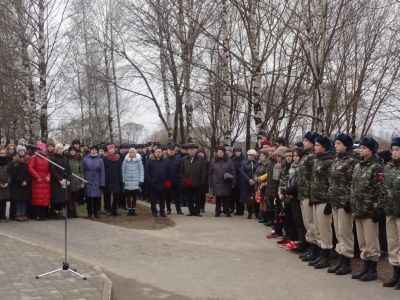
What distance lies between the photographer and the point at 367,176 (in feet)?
24.4

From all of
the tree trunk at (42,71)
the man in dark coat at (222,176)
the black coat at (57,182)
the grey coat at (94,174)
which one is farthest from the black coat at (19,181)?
the tree trunk at (42,71)

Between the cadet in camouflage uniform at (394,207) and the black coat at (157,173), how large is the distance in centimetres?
764

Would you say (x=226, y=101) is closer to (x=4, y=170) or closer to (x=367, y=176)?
(x=4, y=170)

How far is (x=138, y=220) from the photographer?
13.2 metres

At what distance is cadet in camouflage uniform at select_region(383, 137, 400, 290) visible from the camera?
22.8ft

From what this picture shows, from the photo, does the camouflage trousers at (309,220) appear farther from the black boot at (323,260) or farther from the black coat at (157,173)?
the black coat at (157,173)

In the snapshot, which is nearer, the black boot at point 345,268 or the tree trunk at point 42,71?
the black boot at point 345,268

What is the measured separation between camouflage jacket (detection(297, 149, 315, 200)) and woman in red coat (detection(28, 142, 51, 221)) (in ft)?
21.2

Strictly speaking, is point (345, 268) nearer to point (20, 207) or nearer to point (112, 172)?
point (112, 172)

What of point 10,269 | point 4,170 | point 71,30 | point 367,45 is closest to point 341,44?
point 367,45

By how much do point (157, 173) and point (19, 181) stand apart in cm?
350

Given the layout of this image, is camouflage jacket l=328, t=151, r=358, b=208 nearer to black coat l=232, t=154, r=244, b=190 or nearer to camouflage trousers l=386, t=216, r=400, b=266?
camouflage trousers l=386, t=216, r=400, b=266

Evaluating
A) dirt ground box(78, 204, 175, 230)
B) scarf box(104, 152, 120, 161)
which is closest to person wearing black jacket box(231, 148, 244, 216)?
dirt ground box(78, 204, 175, 230)

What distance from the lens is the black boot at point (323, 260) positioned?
8.42 metres
